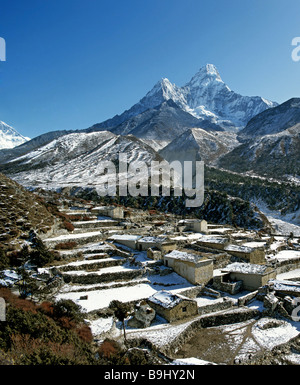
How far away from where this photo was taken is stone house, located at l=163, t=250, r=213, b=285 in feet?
71.6

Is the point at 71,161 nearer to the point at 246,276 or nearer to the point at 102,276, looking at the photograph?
the point at 102,276

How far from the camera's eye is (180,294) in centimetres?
1998

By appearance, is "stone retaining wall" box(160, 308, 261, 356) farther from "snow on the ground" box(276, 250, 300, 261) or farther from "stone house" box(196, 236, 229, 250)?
"snow on the ground" box(276, 250, 300, 261)

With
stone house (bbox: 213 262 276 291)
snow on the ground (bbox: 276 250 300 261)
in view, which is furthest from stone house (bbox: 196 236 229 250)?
snow on the ground (bbox: 276 250 300 261)

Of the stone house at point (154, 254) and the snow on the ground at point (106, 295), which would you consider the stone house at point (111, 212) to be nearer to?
the stone house at point (154, 254)

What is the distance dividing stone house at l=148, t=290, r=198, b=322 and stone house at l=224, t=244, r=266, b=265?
39.2 ft

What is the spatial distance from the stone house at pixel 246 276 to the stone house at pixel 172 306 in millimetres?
5638

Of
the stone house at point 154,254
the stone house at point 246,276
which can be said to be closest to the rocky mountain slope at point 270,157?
the stone house at point 246,276

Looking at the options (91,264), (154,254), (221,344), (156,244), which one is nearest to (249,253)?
(156,244)

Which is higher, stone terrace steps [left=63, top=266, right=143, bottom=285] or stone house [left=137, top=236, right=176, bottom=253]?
stone house [left=137, top=236, right=176, bottom=253]

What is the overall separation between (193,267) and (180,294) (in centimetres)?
264

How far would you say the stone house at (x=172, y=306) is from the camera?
54.3 feet
